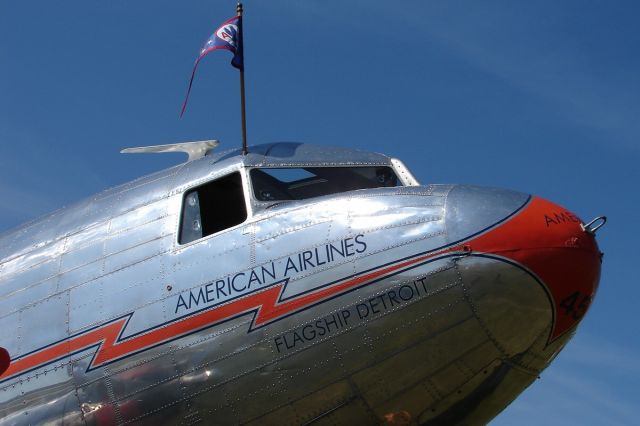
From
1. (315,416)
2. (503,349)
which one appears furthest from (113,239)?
(503,349)

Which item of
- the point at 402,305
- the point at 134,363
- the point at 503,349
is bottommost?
the point at 503,349

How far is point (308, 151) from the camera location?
467 inches

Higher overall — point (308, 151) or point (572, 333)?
point (308, 151)

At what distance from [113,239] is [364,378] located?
3.62 metres

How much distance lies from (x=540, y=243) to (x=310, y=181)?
2.91m

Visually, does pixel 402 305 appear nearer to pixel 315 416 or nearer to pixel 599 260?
pixel 315 416

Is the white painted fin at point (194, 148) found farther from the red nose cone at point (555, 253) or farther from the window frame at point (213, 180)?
the red nose cone at point (555, 253)

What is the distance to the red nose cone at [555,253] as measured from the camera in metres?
9.64

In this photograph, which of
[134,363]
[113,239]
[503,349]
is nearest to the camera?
[503,349]

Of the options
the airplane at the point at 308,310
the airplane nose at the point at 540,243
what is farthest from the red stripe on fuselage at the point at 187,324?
the airplane nose at the point at 540,243

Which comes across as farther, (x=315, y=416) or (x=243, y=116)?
(x=243, y=116)

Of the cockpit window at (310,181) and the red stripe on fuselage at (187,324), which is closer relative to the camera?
the red stripe on fuselage at (187,324)

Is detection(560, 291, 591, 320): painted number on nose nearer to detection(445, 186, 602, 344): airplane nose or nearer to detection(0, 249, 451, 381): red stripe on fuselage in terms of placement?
detection(445, 186, 602, 344): airplane nose

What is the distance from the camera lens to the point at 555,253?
31.8 ft
